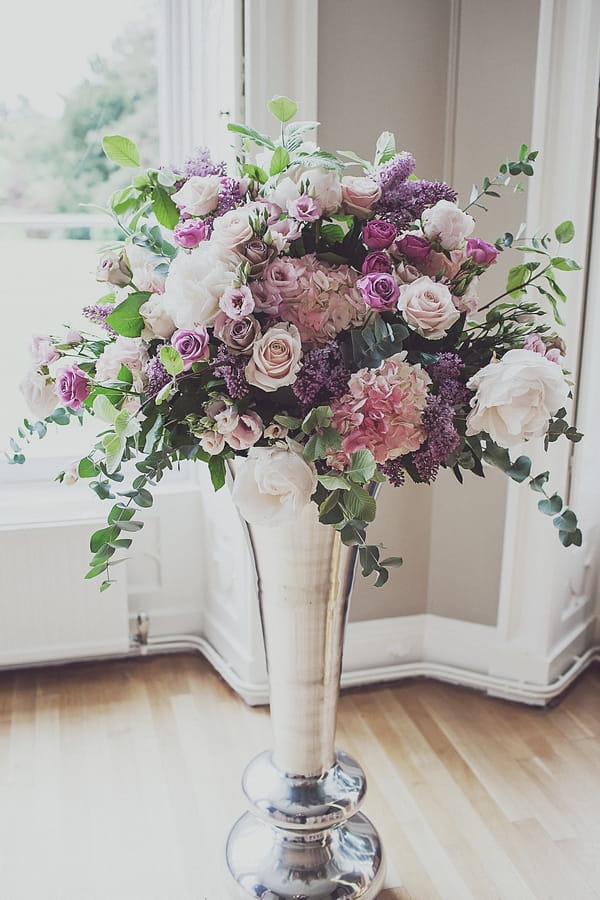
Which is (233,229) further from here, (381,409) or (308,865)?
(308,865)

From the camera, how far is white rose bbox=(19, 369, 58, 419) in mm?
1412

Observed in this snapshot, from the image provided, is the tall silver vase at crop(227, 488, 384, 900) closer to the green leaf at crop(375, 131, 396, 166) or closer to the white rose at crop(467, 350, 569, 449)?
the white rose at crop(467, 350, 569, 449)

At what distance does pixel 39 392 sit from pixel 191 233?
0.36m

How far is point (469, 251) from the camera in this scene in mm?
1349

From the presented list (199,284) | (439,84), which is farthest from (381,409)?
(439,84)

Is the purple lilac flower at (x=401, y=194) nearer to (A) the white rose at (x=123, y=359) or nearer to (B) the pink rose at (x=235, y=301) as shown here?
(B) the pink rose at (x=235, y=301)

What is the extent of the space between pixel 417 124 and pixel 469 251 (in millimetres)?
1114

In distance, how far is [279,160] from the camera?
1321 millimetres

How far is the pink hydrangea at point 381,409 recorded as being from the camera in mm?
1198

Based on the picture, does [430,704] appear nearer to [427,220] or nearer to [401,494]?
[401,494]

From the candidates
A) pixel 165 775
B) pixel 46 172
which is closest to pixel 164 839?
pixel 165 775

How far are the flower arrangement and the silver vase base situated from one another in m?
0.78

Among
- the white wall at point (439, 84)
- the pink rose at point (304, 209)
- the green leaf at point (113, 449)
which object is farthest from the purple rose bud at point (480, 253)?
the white wall at point (439, 84)

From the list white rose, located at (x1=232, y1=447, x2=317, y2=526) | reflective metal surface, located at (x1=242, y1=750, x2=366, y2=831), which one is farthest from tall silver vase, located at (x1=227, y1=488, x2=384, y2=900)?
white rose, located at (x1=232, y1=447, x2=317, y2=526)
